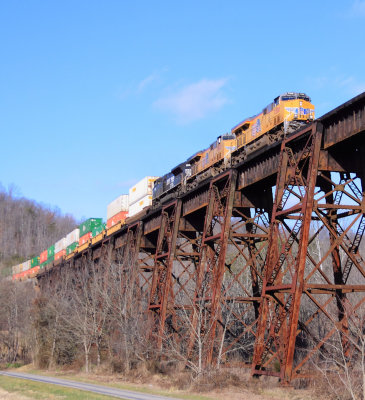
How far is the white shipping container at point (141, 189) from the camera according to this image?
150ft

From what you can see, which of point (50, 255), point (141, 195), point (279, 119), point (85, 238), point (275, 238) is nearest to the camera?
point (275, 238)

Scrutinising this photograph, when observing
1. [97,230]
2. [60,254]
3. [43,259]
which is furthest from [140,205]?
[43,259]

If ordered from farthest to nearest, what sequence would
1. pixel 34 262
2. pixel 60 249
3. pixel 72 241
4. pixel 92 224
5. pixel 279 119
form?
pixel 34 262
pixel 60 249
pixel 72 241
pixel 92 224
pixel 279 119

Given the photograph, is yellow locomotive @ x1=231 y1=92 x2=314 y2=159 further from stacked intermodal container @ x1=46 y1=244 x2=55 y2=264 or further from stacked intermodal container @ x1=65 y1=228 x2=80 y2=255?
stacked intermodal container @ x1=46 y1=244 x2=55 y2=264

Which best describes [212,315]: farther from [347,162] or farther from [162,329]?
[347,162]

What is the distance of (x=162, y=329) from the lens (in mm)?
29312

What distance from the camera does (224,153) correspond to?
102 ft

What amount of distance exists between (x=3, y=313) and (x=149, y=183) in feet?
104

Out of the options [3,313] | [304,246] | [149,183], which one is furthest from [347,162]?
[3,313]

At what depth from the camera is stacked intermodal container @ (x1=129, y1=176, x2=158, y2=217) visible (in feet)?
149

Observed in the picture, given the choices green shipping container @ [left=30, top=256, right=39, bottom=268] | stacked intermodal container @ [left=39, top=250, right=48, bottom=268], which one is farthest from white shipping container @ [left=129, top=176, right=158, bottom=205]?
green shipping container @ [left=30, top=256, right=39, bottom=268]

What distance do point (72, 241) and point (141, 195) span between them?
82.6 feet

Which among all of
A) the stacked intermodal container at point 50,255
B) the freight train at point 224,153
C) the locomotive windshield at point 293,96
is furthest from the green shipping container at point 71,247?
the locomotive windshield at point 293,96

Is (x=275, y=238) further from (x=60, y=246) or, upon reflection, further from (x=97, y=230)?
(x=60, y=246)
